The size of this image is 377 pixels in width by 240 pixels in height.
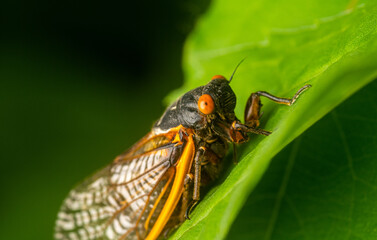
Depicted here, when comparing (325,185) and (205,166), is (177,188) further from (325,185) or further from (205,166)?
(325,185)

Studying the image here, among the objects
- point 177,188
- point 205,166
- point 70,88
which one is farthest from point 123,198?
point 70,88

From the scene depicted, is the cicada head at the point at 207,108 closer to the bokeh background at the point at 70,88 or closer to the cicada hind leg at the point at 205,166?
the cicada hind leg at the point at 205,166

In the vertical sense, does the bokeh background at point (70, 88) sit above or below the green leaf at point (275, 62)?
above

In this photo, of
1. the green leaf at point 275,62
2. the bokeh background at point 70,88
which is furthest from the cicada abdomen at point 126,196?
the bokeh background at point 70,88

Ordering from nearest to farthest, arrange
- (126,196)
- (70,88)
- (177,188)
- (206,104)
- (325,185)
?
(325,185)
(206,104)
(177,188)
(126,196)
(70,88)

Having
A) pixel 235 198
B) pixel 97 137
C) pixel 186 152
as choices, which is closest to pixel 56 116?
pixel 97 137

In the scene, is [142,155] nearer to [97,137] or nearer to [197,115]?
[197,115]

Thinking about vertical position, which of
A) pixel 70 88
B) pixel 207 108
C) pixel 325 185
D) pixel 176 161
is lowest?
pixel 325 185
